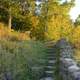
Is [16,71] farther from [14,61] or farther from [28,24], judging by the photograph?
[28,24]

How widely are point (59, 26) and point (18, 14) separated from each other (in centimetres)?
376

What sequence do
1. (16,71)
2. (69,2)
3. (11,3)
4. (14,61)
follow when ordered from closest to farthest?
(16,71), (14,61), (11,3), (69,2)

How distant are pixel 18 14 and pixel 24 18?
0.88m

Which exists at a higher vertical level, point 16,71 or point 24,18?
point 24,18

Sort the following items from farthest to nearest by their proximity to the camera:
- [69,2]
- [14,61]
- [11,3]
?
[69,2] < [11,3] < [14,61]

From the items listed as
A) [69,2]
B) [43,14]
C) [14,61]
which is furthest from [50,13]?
[14,61]

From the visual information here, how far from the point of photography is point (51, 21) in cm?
3091

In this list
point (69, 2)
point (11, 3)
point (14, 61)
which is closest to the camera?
point (14, 61)

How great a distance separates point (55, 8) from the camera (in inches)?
1244

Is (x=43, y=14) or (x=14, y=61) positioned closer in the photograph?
(x=14, y=61)

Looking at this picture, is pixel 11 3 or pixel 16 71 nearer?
pixel 16 71

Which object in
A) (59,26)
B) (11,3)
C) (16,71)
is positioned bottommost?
(16,71)

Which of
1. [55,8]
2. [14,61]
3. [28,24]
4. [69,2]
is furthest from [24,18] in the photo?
[14,61]

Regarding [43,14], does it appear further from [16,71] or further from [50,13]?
[16,71]
